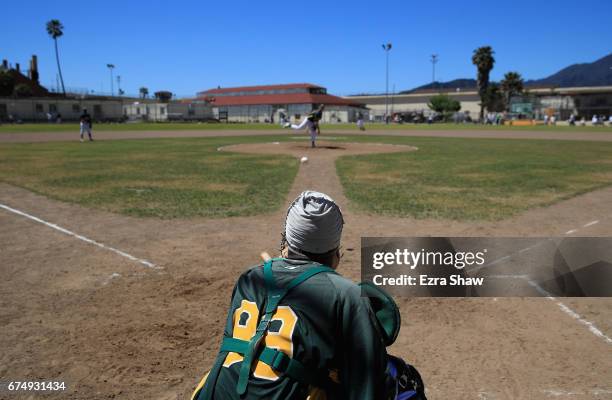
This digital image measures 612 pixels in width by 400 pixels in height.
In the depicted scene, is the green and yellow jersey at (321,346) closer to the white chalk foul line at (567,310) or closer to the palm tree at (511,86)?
the white chalk foul line at (567,310)

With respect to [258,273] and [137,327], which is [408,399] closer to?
[258,273]

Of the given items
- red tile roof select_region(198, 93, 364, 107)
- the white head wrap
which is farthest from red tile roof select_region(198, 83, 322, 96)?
the white head wrap

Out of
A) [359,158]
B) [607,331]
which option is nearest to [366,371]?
[607,331]

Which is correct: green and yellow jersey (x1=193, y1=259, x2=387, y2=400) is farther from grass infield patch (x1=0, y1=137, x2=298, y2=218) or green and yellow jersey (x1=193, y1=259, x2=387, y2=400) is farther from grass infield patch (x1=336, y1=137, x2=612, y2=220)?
grass infield patch (x1=0, y1=137, x2=298, y2=218)

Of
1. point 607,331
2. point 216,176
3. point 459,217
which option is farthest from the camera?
point 216,176

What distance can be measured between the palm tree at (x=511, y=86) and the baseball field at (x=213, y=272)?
86792 mm

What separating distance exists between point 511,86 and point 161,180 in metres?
95.4

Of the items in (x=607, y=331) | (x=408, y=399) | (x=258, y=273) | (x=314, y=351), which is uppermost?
(x=258, y=273)

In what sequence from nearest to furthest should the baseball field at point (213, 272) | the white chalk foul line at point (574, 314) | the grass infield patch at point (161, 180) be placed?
the baseball field at point (213, 272), the white chalk foul line at point (574, 314), the grass infield patch at point (161, 180)

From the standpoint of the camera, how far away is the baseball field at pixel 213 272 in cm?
421

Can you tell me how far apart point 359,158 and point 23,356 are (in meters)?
18.6

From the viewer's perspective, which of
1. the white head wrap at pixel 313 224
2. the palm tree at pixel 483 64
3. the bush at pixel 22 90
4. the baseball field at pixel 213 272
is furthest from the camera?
the palm tree at pixel 483 64

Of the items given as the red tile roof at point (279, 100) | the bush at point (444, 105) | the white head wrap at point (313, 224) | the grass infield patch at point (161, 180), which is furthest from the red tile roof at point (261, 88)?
the white head wrap at point (313, 224)

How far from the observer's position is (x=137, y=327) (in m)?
5.06
